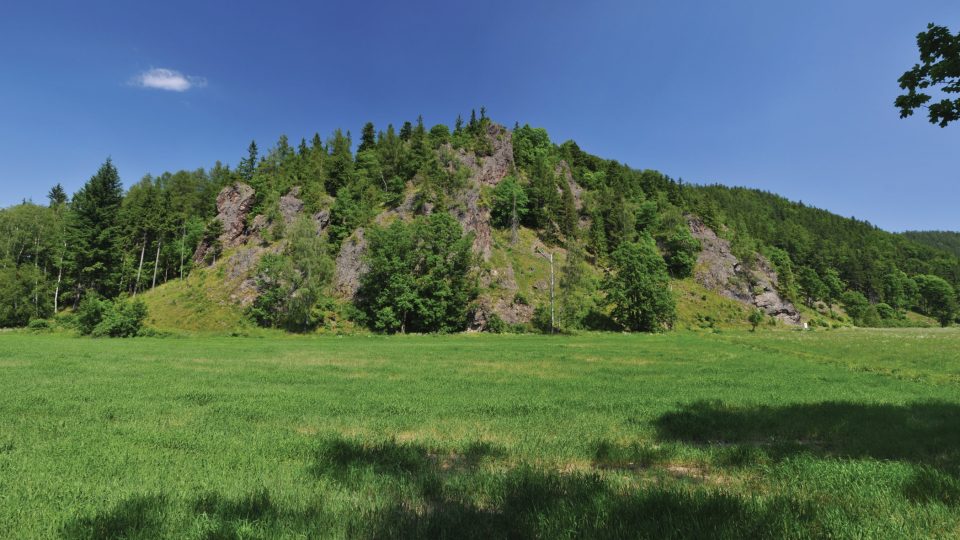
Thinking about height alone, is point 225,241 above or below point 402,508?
above

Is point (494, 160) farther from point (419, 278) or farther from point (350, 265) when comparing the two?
point (419, 278)

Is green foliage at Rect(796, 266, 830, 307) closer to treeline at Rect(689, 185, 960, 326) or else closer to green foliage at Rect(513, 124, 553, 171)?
treeline at Rect(689, 185, 960, 326)

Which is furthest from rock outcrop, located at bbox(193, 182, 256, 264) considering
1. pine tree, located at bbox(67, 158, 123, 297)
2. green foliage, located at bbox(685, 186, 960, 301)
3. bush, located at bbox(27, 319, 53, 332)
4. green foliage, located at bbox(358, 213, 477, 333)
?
green foliage, located at bbox(685, 186, 960, 301)

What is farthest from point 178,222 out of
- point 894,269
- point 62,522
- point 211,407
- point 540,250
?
point 894,269

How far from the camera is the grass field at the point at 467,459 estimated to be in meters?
4.54

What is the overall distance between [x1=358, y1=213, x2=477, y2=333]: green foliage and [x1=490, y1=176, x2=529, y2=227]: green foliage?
30.3 m

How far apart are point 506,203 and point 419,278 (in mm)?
41274

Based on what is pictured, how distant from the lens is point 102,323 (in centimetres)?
4722

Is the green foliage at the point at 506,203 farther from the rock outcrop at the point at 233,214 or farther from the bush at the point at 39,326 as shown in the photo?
the bush at the point at 39,326

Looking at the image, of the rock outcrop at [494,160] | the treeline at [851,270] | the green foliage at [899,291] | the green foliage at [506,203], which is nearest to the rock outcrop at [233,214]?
the rock outcrop at [494,160]

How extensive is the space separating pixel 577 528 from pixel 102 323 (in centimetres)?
6218

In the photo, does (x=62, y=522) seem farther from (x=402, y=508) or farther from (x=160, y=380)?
(x=160, y=380)

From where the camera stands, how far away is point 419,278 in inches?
2462

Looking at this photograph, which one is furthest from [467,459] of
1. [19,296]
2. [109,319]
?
[19,296]
